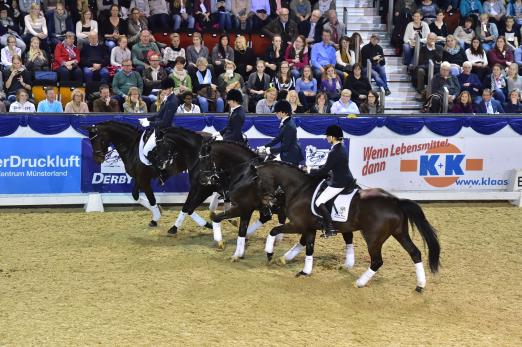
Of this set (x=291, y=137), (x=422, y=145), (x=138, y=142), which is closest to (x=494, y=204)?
(x=422, y=145)

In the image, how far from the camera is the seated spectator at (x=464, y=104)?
1777 cm

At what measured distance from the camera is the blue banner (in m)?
14.8

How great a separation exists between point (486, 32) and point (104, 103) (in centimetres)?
1071

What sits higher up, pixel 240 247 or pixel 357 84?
pixel 357 84

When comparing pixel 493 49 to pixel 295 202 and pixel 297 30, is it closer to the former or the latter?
pixel 297 30

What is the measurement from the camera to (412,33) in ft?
68.9

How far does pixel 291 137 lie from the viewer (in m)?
12.4

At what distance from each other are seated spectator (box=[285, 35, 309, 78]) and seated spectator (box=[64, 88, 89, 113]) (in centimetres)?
527

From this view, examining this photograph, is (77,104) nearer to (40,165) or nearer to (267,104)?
(40,165)

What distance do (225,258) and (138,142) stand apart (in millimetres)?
2725

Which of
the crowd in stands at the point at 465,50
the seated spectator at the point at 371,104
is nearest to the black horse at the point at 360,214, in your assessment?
the seated spectator at the point at 371,104

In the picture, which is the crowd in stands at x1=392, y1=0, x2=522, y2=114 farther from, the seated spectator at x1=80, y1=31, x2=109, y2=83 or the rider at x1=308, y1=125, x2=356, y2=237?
the rider at x1=308, y1=125, x2=356, y2=237

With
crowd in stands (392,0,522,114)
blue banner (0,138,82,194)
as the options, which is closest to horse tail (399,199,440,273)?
blue banner (0,138,82,194)

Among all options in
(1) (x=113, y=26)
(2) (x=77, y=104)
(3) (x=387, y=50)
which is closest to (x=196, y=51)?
(1) (x=113, y=26)
